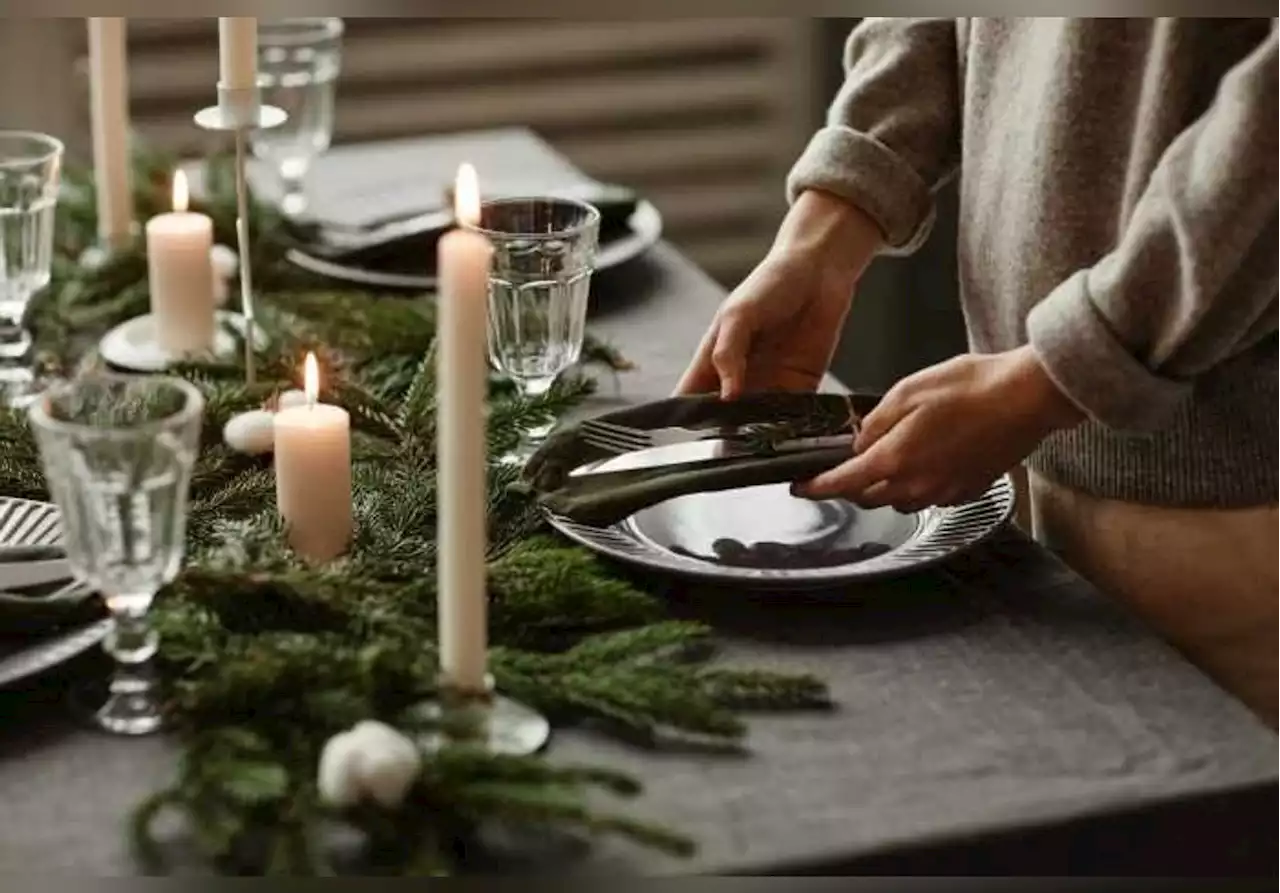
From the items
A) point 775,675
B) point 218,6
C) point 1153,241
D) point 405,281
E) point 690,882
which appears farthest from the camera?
point 405,281

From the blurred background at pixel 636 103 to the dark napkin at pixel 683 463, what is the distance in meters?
1.58

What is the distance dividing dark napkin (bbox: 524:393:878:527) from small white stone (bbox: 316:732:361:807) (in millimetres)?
326

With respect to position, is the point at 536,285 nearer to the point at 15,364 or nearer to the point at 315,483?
the point at 315,483

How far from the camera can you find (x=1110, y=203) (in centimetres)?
141

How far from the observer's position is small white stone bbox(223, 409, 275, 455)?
1.37m

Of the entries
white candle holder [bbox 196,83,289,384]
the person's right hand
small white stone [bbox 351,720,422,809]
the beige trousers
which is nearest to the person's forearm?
the person's right hand

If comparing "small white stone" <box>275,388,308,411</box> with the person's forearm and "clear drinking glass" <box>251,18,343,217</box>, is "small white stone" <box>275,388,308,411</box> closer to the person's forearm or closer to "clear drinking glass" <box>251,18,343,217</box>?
the person's forearm

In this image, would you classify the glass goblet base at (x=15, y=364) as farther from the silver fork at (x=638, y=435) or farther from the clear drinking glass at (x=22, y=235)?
the silver fork at (x=638, y=435)

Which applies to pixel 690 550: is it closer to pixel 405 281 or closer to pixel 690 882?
pixel 690 882

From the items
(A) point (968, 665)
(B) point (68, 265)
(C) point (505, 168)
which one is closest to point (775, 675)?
(A) point (968, 665)

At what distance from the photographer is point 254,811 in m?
0.97

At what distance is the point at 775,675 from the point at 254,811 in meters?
0.29

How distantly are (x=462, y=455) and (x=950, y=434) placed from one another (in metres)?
0.39

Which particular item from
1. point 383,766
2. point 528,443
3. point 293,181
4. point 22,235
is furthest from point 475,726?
point 293,181
